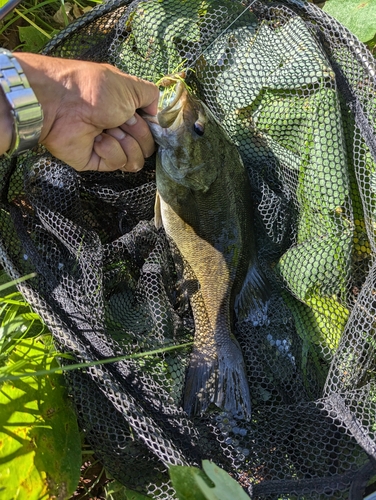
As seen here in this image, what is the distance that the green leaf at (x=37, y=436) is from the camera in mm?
2277

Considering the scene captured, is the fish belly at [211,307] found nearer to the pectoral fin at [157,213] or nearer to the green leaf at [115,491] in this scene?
the pectoral fin at [157,213]

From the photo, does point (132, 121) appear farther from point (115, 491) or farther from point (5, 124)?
point (115, 491)

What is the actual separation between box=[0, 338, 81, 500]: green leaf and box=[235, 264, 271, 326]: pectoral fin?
1.13 m

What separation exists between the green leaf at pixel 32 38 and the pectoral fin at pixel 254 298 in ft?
7.32

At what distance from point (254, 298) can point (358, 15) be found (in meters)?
2.02

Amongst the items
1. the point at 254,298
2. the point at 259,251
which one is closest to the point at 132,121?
the point at 259,251

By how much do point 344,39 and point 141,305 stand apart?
191 centimetres

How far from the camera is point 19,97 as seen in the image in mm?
1999

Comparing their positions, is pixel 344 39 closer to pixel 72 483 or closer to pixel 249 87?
pixel 249 87

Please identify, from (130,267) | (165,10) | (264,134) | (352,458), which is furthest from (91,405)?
(165,10)

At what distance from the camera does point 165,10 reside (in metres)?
2.70

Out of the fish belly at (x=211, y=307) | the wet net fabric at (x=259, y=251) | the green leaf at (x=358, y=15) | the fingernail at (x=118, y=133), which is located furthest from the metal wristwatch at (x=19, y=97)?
the green leaf at (x=358, y=15)

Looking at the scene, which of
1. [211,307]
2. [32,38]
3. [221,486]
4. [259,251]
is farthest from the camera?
[32,38]

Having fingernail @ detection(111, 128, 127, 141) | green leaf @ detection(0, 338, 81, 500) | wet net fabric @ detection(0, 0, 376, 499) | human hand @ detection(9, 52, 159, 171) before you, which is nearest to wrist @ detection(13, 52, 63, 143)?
human hand @ detection(9, 52, 159, 171)
